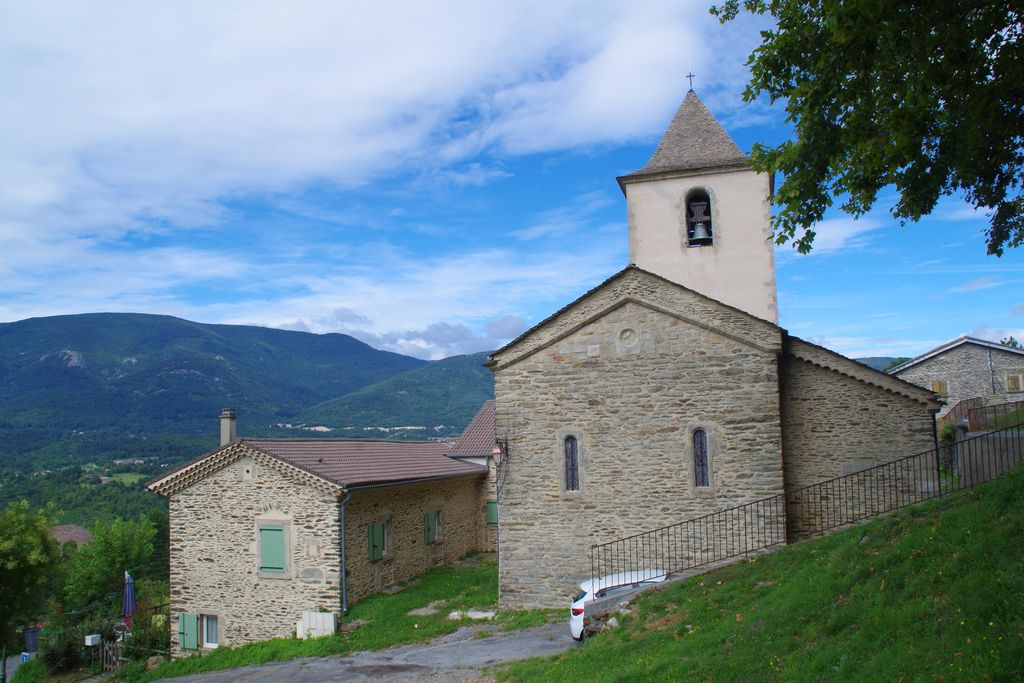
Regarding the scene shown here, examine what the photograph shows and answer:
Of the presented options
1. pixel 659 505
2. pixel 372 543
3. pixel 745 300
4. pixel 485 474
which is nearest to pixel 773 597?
pixel 659 505

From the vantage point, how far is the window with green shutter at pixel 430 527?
22897 mm

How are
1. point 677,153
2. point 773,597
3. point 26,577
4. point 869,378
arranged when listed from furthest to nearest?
point 26,577, point 677,153, point 869,378, point 773,597

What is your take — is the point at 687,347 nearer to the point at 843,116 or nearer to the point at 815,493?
the point at 815,493

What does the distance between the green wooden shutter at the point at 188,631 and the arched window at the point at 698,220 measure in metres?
16.9

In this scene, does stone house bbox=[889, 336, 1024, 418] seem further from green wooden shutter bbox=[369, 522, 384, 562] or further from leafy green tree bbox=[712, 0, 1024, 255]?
leafy green tree bbox=[712, 0, 1024, 255]

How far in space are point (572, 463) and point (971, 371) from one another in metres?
30.8

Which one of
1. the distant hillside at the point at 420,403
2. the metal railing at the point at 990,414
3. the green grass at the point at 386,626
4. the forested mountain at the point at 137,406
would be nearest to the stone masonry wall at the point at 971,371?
the metal railing at the point at 990,414

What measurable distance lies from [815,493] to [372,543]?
37.8 ft

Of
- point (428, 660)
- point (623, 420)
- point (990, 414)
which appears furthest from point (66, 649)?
point (990, 414)

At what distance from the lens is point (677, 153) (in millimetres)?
19531

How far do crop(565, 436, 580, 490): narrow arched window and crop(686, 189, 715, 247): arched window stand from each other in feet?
21.1

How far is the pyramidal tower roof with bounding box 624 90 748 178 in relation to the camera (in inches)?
740

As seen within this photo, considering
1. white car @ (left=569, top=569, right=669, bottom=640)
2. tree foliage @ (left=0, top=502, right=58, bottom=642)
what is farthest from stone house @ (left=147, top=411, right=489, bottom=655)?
white car @ (left=569, top=569, right=669, bottom=640)

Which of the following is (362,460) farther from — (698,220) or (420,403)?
(420,403)
